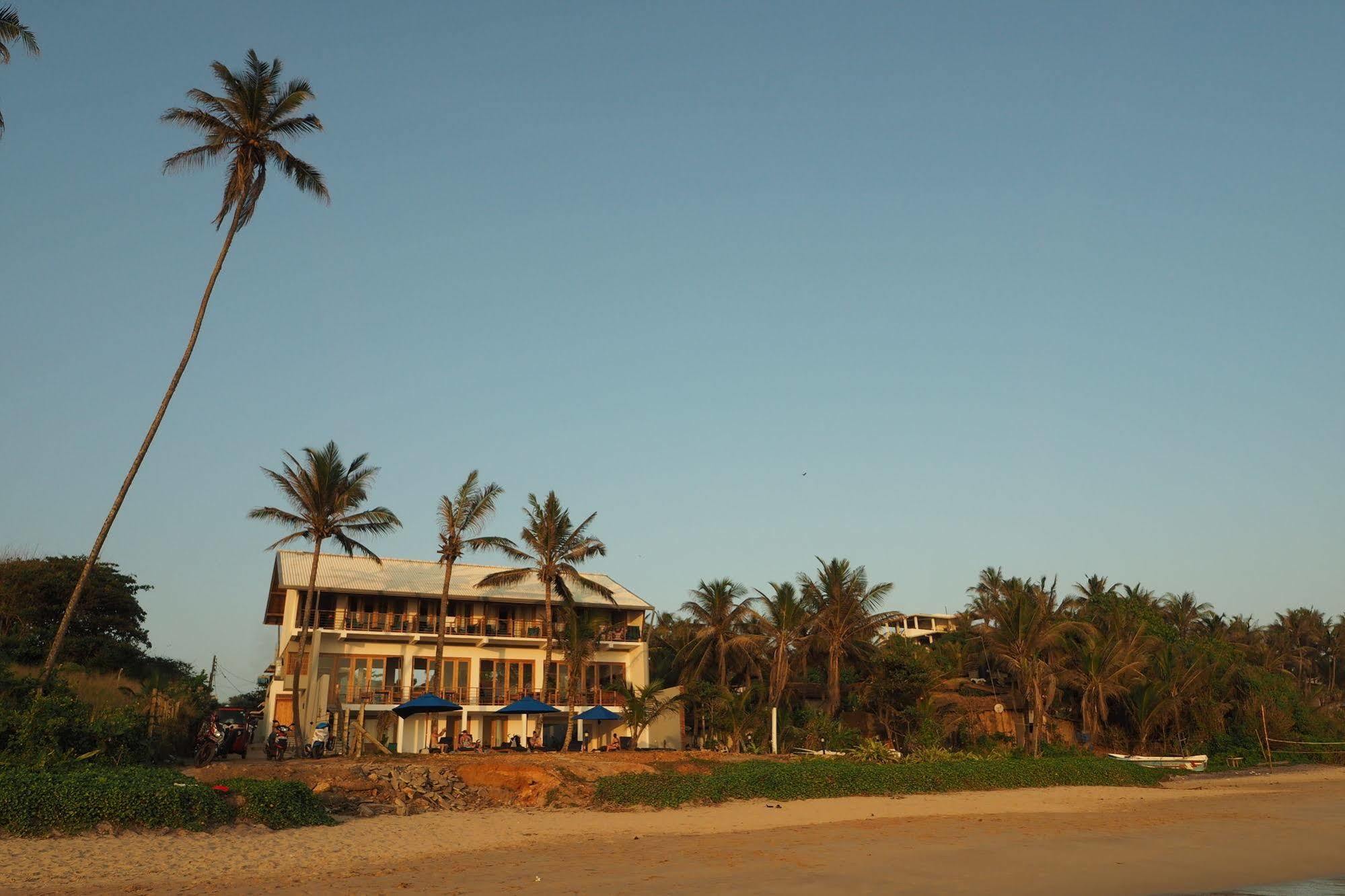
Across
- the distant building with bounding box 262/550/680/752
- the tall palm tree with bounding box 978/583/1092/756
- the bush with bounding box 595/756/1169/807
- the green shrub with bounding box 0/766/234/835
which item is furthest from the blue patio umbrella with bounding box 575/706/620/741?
the green shrub with bounding box 0/766/234/835

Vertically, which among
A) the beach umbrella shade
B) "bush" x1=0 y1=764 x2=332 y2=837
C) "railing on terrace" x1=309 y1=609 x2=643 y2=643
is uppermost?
"railing on terrace" x1=309 y1=609 x2=643 y2=643

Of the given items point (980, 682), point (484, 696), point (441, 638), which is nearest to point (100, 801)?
point (441, 638)

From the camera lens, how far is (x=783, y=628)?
41.0 metres

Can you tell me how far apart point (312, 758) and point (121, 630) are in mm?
25766

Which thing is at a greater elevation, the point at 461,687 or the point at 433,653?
the point at 433,653

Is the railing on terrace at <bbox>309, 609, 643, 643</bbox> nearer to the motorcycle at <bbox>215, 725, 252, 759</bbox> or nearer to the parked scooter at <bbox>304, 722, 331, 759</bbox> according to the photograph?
the parked scooter at <bbox>304, 722, 331, 759</bbox>

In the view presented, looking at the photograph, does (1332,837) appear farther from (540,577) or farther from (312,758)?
(540,577)

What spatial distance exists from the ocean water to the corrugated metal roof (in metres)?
28.3

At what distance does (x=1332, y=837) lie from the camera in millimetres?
18875

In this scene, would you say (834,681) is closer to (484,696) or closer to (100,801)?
(484,696)

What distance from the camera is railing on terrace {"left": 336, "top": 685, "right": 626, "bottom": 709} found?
36.9m

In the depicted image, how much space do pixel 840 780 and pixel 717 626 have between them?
21976 mm

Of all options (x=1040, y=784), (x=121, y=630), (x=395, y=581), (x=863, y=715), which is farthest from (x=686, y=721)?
(x=121, y=630)

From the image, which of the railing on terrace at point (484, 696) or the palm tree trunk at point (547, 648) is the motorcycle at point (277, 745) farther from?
the palm tree trunk at point (547, 648)
